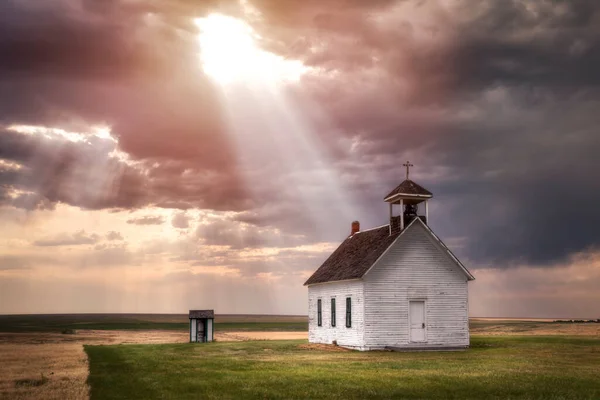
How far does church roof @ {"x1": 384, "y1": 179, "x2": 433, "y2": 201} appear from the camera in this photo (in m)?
40.6

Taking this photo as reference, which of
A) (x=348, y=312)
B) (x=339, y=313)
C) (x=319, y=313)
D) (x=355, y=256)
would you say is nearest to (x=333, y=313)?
(x=339, y=313)

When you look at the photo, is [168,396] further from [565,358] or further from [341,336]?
[341,336]

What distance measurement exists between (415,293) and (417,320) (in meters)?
1.61

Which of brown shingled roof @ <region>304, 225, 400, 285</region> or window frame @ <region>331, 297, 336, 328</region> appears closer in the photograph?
brown shingled roof @ <region>304, 225, 400, 285</region>

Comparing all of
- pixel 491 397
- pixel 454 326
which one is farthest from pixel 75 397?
pixel 454 326

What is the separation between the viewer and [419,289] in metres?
40.0

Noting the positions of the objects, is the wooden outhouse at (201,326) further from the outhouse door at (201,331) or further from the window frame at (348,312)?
the window frame at (348,312)

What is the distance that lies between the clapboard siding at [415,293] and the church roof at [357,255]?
1.34 feet

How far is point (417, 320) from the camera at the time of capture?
1570 inches

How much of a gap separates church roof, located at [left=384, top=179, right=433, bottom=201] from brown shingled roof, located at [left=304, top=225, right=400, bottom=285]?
8.30ft

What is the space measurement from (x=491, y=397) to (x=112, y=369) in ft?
54.8

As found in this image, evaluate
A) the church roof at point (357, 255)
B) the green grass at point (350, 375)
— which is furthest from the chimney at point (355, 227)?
the green grass at point (350, 375)

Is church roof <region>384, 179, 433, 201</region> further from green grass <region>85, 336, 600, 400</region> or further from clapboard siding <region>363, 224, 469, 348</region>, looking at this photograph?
green grass <region>85, 336, 600, 400</region>

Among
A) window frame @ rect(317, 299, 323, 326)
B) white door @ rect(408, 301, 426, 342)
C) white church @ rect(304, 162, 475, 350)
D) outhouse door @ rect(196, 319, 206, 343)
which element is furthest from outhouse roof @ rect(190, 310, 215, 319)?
white door @ rect(408, 301, 426, 342)
